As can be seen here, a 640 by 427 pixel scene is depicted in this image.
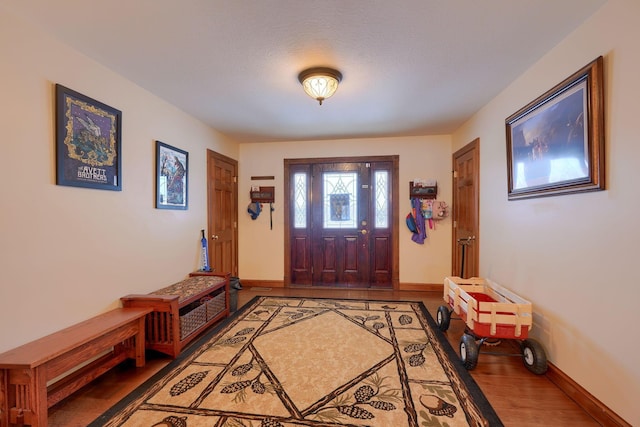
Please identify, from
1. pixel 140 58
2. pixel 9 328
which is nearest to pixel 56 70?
pixel 140 58

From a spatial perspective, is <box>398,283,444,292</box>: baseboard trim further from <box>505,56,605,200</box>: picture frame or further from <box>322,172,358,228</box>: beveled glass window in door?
<box>505,56,605,200</box>: picture frame

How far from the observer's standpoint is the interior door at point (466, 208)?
3312mm

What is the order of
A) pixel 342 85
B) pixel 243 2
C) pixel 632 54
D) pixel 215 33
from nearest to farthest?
pixel 632 54, pixel 243 2, pixel 215 33, pixel 342 85

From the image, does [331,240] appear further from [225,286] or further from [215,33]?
[215,33]

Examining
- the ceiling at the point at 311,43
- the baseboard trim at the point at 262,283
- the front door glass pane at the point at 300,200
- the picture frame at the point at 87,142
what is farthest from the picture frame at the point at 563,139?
the baseboard trim at the point at 262,283

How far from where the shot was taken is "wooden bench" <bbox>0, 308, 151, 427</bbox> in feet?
4.82

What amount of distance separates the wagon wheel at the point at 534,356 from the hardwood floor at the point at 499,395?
0.21 ft

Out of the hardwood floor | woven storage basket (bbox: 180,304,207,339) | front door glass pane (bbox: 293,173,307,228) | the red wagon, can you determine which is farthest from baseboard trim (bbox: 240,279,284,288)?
the red wagon

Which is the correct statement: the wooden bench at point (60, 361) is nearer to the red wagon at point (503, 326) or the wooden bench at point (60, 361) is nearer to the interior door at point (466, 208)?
the red wagon at point (503, 326)

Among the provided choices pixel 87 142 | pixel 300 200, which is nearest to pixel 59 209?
pixel 87 142

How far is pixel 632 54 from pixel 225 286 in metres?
3.87

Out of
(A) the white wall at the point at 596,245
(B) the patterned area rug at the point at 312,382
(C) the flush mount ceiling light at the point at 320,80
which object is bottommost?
(B) the patterned area rug at the point at 312,382

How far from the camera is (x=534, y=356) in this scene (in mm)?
2055

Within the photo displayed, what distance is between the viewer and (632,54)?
4.75 feet
